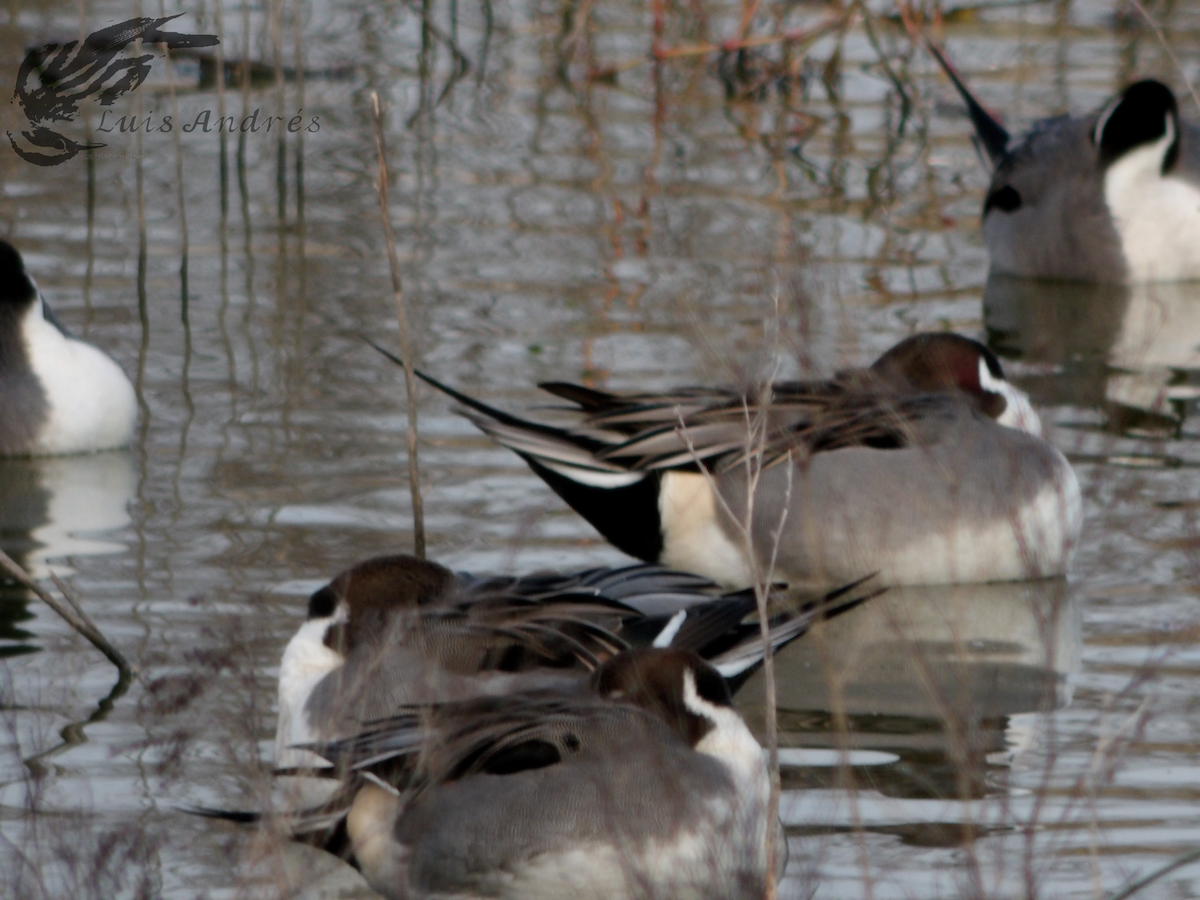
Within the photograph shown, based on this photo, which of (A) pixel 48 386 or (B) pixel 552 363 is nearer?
(A) pixel 48 386

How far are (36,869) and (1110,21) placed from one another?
11.6 meters

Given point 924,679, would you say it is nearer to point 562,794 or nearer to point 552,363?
point 562,794

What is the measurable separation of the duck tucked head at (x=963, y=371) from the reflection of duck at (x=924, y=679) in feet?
1.89

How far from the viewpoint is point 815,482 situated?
5531 mm

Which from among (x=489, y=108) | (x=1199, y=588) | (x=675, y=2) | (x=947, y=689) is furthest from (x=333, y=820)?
(x=675, y=2)

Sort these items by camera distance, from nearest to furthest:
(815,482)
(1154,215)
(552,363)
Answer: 1. (815,482)
2. (552,363)
3. (1154,215)

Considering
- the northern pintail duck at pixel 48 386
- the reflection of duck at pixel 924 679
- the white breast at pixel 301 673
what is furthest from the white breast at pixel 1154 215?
the white breast at pixel 301 673

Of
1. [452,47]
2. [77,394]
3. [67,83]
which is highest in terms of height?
[452,47]

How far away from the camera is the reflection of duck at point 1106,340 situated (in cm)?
702

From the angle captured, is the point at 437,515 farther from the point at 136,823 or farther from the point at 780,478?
the point at 136,823

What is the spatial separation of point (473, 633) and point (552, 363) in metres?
3.34

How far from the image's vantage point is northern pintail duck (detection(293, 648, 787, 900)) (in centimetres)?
347

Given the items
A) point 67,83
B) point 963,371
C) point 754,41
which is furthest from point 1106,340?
point 67,83

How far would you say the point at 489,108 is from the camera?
1100 cm
